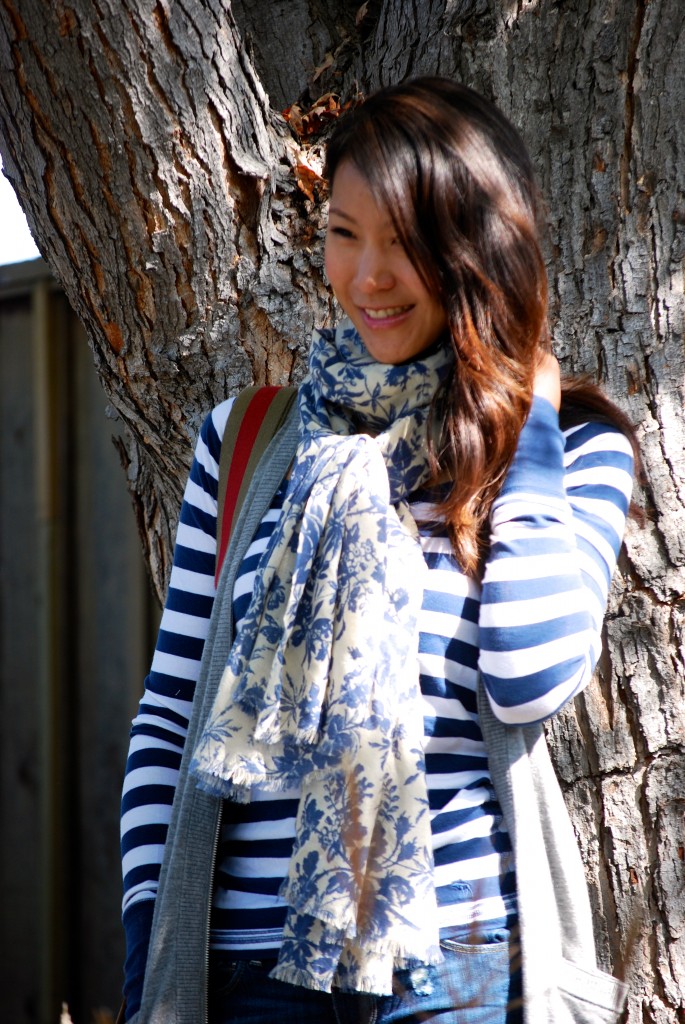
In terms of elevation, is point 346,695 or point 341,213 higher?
point 341,213

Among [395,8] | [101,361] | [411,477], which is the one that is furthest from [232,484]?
[395,8]

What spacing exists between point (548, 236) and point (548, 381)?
49 cm

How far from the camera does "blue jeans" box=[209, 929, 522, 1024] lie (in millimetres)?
1375

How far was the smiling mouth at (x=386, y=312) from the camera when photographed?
1.62 metres

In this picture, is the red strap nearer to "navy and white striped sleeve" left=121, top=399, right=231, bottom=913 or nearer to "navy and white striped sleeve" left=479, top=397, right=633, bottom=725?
"navy and white striped sleeve" left=121, top=399, right=231, bottom=913

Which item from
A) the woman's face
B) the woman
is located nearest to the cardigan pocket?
the woman

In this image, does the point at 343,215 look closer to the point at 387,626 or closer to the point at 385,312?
the point at 385,312

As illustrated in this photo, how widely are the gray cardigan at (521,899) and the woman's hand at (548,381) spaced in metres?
0.48

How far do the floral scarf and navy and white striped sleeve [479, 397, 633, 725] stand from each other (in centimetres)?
12

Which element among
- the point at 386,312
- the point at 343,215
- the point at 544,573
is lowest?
the point at 544,573

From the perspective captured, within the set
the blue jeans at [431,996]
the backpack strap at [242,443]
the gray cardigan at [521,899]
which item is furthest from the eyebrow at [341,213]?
the blue jeans at [431,996]

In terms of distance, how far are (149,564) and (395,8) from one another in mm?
1301

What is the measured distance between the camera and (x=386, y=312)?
163 centimetres

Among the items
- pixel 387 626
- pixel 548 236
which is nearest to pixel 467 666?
pixel 387 626
